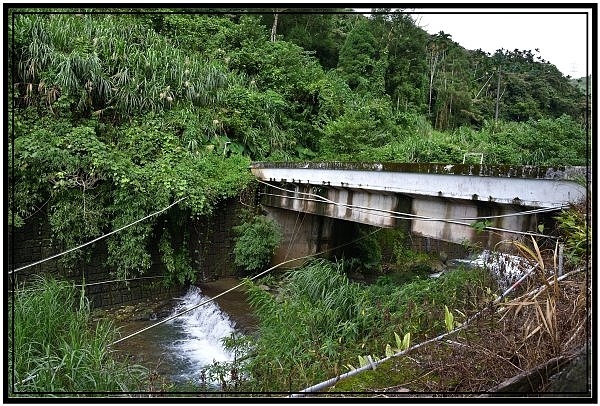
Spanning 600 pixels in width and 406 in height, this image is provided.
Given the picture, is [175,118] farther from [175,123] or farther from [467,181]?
[467,181]

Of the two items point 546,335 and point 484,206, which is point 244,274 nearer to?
point 484,206

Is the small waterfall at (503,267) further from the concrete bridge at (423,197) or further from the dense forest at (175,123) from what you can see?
the dense forest at (175,123)

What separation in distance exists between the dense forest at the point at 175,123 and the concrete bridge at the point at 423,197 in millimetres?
620

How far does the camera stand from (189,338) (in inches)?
267

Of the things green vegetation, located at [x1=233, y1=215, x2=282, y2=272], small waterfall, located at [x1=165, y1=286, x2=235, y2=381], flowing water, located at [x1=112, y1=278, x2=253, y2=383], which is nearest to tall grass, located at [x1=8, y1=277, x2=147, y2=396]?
flowing water, located at [x1=112, y1=278, x2=253, y2=383]

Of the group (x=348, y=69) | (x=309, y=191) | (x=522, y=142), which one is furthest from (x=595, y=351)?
(x=348, y=69)

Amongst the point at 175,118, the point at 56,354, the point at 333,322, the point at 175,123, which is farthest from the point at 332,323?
the point at 175,118

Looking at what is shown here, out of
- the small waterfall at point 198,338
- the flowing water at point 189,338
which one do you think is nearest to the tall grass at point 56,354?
the flowing water at point 189,338

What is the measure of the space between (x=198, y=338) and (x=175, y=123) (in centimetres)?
504

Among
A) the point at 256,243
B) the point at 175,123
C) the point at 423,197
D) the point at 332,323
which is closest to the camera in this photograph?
the point at 332,323

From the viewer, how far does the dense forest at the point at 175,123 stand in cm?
782

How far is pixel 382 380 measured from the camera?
3057 millimetres

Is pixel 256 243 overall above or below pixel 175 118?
below

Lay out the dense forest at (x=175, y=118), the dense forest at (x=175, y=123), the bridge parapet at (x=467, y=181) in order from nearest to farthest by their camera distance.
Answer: the bridge parapet at (x=467, y=181)
the dense forest at (x=175, y=123)
the dense forest at (x=175, y=118)
